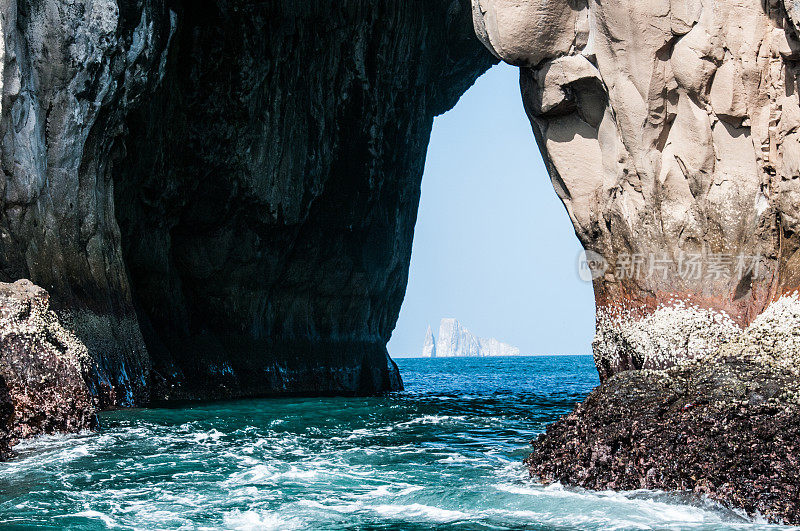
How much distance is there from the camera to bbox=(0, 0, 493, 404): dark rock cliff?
46.3 ft

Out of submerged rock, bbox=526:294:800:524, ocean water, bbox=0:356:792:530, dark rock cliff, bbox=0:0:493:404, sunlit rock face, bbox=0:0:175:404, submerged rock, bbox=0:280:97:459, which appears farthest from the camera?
dark rock cliff, bbox=0:0:493:404

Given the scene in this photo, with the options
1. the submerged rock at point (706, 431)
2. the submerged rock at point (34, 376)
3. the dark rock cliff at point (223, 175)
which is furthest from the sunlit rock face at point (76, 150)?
the submerged rock at point (706, 431)

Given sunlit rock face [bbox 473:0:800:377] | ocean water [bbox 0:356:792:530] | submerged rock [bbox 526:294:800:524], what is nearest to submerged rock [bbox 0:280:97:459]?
ocean water [bbox 0:356:792:530]

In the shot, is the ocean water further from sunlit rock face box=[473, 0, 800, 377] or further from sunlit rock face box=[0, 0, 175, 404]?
sunlit rock face box=[0, 0, 175, 404]

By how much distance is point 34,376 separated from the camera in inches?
409

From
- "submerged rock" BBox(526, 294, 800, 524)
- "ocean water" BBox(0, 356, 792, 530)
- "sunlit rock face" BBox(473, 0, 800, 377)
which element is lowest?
"ocean water" BBox(0, 356, 792, 530)

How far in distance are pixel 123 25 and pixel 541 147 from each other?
799 centimetres

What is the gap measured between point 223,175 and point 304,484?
13526mm

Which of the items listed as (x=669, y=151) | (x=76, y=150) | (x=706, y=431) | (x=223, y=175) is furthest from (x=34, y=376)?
(x=223, y=175)

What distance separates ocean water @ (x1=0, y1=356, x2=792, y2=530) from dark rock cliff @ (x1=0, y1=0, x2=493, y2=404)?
410cm

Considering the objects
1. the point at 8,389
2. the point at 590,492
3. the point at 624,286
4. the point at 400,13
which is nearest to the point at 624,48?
the point at 624,286

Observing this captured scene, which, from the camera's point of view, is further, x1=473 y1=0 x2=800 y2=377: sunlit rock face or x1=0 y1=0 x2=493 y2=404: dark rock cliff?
x1=0 y1=0 x2=493 y2=404: dark rock cliff

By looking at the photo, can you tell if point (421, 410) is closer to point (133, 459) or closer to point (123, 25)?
point (133, 459)

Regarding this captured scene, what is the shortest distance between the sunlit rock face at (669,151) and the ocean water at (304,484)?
2.72m
